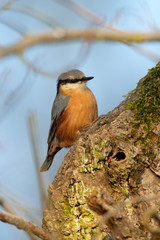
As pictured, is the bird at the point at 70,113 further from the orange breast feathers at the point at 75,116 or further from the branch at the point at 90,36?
the branch at the point at 90,36

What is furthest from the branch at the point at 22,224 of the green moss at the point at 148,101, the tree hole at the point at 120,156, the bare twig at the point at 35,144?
the green moss at the point at 148,101

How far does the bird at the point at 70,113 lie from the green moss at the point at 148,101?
125 centimetres

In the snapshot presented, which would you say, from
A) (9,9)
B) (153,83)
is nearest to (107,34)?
(153,83)

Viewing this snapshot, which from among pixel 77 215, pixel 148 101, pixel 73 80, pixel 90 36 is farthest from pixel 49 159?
pixel 90 36

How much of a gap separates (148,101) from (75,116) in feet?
4.97

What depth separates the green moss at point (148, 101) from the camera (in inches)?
138

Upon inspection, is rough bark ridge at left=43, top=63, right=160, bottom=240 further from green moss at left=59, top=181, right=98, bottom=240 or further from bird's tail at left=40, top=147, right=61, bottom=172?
bird's tail at left=40, top=147, right=61, bottom=172

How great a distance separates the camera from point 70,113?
16.0 feet

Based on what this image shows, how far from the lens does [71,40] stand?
11.3ft

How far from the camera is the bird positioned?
4.81 metres

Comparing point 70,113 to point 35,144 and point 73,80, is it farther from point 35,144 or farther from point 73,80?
point 35,144

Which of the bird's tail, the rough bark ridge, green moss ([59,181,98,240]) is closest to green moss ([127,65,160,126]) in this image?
the rough bark ridge

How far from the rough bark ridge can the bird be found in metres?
1.28

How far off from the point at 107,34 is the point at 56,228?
6.82ft
